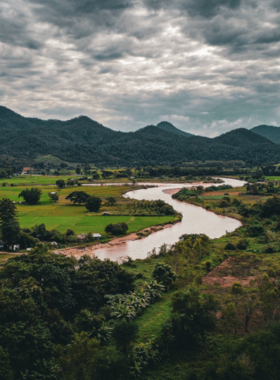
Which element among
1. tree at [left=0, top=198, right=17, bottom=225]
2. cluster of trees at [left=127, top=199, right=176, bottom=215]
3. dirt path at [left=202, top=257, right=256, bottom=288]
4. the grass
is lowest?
dirt path at [left=202, top=257, right=256, bottom=288]

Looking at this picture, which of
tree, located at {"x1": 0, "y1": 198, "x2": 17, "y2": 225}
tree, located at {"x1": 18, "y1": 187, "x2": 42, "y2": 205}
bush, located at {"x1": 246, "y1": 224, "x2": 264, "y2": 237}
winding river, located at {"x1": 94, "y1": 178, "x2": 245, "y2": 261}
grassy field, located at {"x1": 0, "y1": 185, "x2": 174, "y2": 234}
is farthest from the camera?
tree, located at {"x1": 18, "y1": 187, "x2": 42, "y2": 205}

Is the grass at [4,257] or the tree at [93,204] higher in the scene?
the tree at [93,204]

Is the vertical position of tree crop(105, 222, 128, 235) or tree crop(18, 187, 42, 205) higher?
tree crop(18, 187, 42, 205)

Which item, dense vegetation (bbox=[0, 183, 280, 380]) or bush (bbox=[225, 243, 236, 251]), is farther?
bush (bbox=[225, 243, 236, 251])

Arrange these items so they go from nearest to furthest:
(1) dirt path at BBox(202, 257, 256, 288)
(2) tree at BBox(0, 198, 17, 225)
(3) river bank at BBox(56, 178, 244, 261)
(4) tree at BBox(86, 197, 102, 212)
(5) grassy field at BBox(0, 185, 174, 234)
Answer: (1) dirt path at BBox(202, 257, 256, 288)
(3) river bank at BBox(56, 178, 244, 261)
(2) tree at BBox(0, 198, 17, 225)
(5) grassy field at BBox(0, 185, 174, 234)
(4) tree at BBox(86, 197, 102, 212)

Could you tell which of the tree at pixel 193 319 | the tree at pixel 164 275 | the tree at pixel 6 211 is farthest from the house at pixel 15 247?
the tree at pixel 193 319

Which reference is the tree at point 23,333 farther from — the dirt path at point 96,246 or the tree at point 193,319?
the dirt path at point 96,246

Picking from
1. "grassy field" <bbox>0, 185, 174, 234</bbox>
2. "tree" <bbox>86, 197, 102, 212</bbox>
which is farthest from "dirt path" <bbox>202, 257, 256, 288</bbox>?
"tree" <bbox>86, 197, 102, 212</bbox>

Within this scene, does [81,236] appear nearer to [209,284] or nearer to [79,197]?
[209,284]

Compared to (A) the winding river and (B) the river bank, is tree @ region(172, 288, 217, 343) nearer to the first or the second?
(B) the river bank
